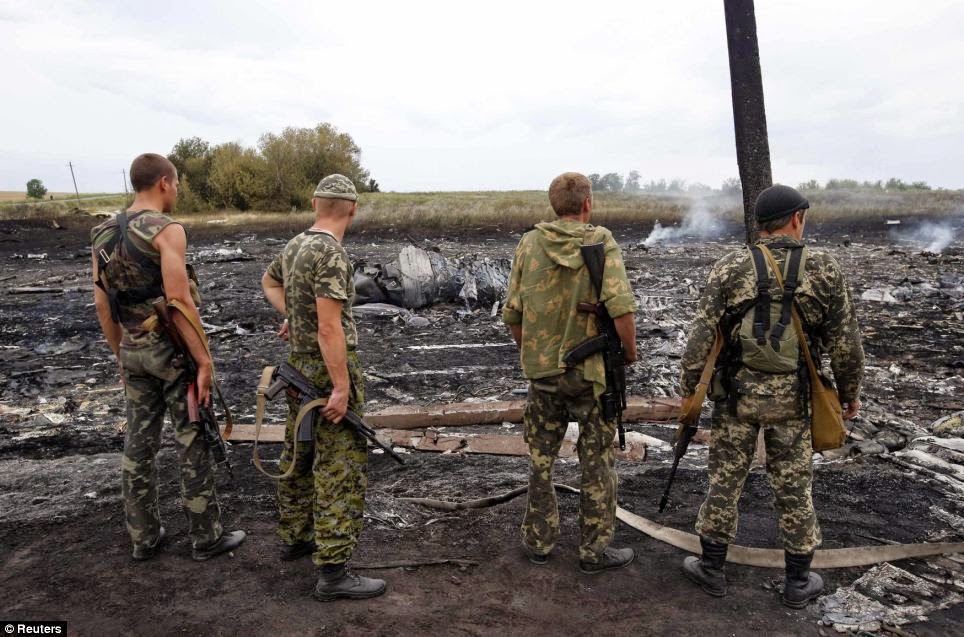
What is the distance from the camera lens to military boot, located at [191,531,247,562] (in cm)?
331

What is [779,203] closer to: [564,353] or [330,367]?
[564,353]

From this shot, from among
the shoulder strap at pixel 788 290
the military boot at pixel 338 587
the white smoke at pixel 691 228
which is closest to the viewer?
the shoulder strap at pixel 788 290

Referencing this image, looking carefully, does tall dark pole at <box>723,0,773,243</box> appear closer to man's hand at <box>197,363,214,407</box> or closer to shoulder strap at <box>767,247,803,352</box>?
shoulder strap at <box>767,247,803,352</box>

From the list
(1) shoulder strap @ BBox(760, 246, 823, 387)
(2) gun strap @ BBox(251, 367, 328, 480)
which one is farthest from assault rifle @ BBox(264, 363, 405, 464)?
(1) shoulder strap @ BBox(760, 246, 823, 387)

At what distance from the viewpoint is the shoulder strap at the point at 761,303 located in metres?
2.82

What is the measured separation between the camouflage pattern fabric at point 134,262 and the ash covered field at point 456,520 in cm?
125

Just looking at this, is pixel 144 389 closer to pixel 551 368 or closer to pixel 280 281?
pixel 280 281

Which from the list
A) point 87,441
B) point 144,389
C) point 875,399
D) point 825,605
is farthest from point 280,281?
point 875,399

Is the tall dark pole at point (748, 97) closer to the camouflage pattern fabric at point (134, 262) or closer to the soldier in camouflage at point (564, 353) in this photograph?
the soldier in camouflage at point (564, 353)

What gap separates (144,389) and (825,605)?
351 centimetres

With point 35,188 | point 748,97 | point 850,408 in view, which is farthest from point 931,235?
point 35,188

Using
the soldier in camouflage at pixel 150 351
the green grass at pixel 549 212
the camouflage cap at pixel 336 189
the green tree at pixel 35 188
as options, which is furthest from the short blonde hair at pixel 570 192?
the green tree at pixel 35 188

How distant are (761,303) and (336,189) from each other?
2026mm

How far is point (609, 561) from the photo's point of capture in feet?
10.5
